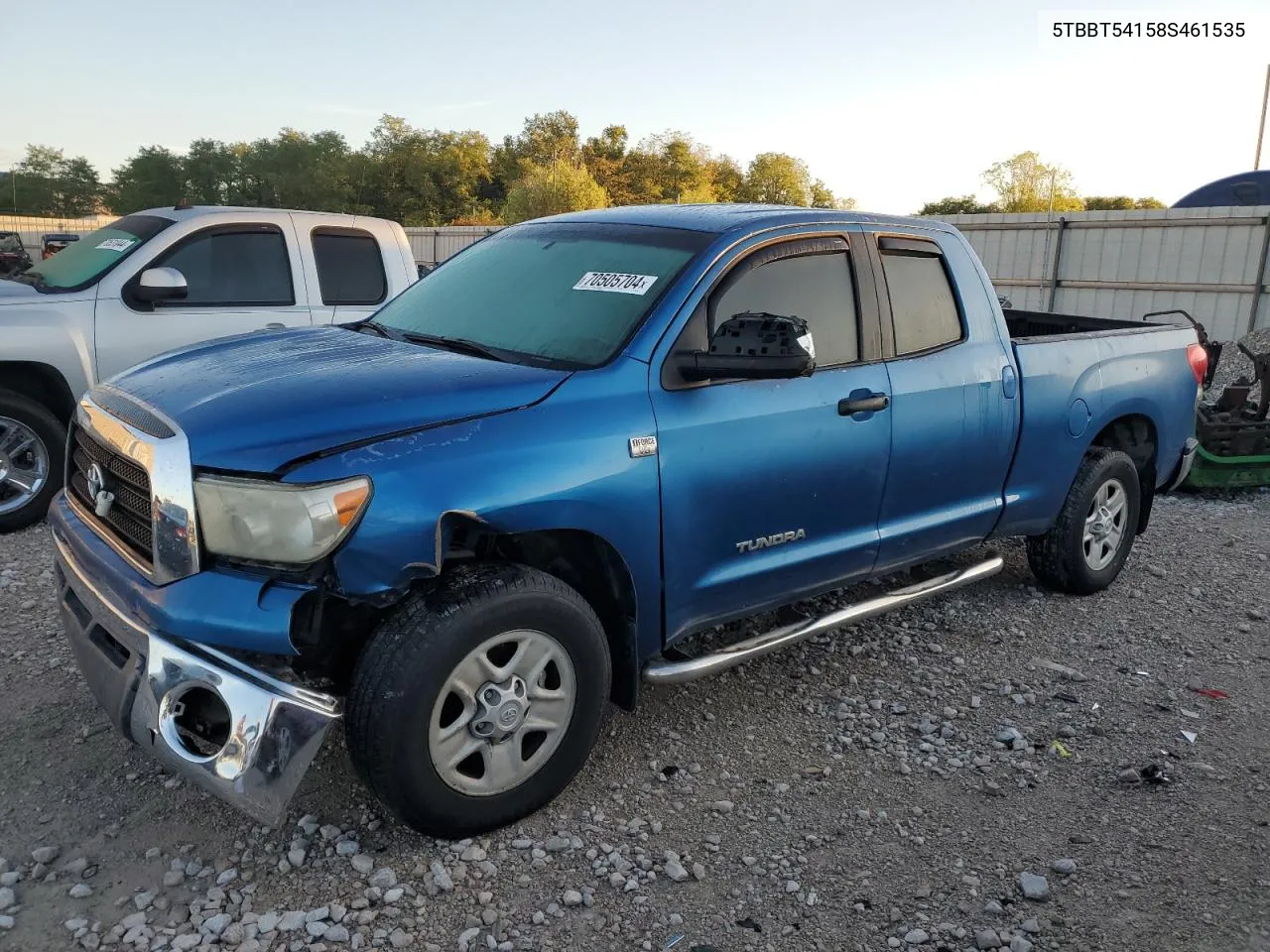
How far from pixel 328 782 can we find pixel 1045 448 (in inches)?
136

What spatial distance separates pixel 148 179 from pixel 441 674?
87.3 meters

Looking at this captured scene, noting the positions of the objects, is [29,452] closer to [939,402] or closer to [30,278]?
[30,278]

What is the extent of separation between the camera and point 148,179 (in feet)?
256

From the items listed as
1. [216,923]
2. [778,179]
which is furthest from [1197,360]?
[778,179]

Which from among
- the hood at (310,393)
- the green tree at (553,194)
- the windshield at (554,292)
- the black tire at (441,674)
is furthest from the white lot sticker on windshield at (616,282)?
the green tree at (553,194)

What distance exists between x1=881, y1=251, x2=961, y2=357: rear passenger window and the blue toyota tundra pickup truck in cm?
1

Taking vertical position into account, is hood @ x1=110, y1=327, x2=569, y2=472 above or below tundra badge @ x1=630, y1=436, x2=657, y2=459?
above

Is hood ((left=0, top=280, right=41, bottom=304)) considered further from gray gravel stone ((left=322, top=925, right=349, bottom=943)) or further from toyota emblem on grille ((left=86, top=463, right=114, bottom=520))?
gray gravel stone ((left=322, top=925, right=349, bottom=943))

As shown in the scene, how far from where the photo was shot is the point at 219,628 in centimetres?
263

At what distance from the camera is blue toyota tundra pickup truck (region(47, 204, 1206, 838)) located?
2668 mm

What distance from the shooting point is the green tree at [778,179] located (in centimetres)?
9475

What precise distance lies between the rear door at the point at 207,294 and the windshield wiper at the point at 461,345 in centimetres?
258

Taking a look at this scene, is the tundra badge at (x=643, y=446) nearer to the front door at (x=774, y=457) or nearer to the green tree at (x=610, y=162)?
the front door at (x=774, y=457)

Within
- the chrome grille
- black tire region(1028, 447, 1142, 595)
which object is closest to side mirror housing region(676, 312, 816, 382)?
the chrome grille
